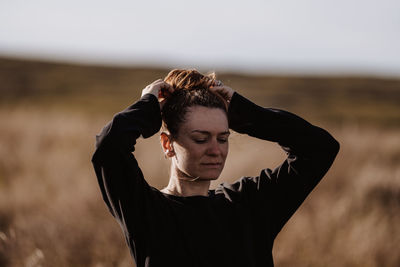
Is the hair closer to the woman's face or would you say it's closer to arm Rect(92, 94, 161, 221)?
the woman's face

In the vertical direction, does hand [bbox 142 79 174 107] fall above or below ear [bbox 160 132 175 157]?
above

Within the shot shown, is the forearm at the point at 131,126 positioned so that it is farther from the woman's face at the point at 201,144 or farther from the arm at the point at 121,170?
the woman's face at the point at 201,144

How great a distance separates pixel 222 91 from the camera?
7.28 ft

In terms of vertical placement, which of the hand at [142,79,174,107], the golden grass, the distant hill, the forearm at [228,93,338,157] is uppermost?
the distant hill

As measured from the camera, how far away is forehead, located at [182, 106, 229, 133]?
78.9 inches

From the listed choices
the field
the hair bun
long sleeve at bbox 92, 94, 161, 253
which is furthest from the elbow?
long sleeve at bbox 92, 94, 161, 253

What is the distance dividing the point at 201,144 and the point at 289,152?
22.3 inches

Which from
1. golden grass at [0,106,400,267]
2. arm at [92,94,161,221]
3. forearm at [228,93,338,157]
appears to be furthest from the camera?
golden grass at [0,106,400,267]

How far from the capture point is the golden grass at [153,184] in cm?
445

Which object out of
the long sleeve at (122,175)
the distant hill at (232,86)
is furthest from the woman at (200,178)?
the distant hill at (232,86)

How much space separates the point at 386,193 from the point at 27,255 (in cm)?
458

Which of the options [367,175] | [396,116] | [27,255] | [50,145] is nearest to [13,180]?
[50,145]

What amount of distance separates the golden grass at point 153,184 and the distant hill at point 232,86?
1462cm

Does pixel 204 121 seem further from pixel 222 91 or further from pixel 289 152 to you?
pixel 289 152
